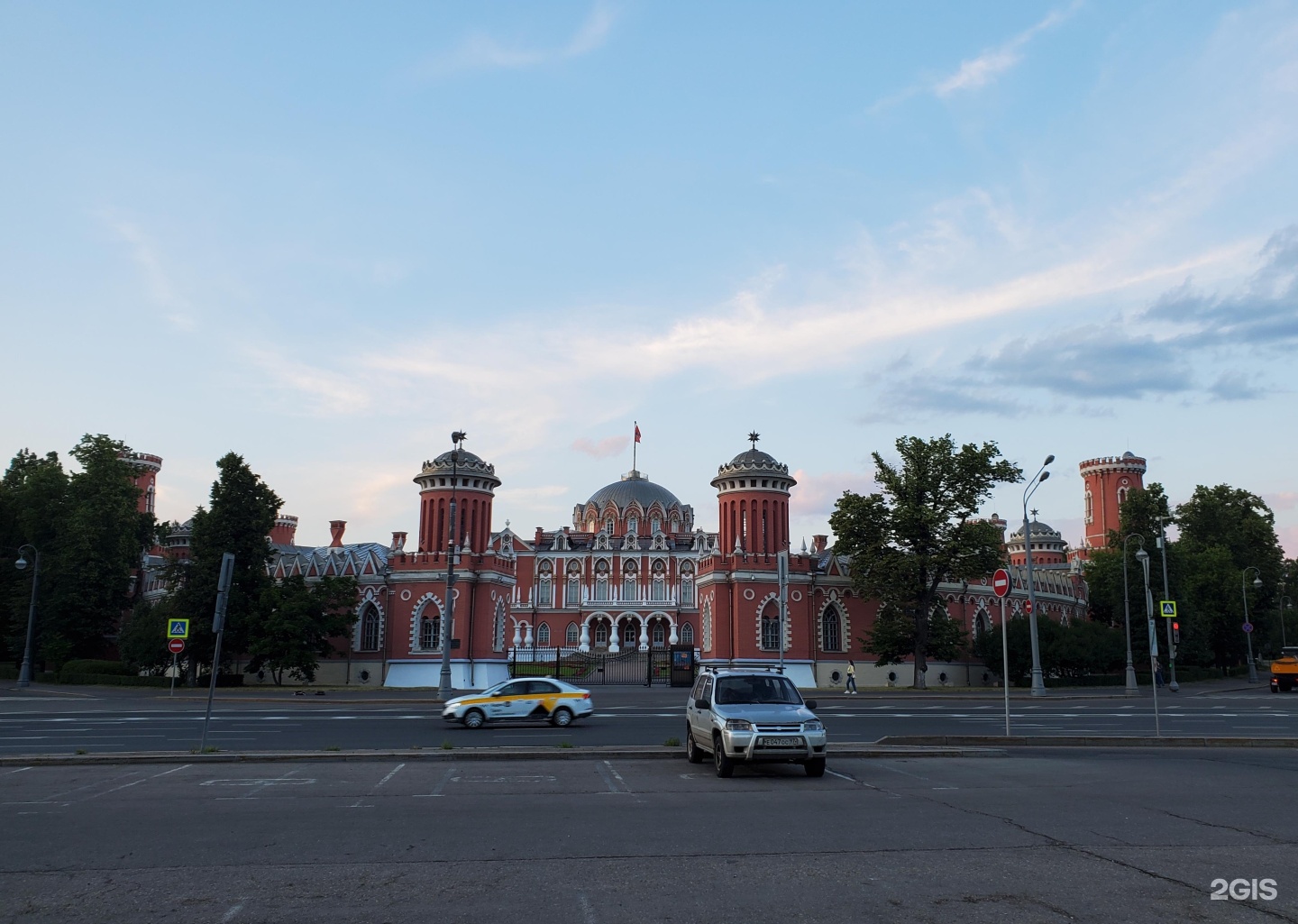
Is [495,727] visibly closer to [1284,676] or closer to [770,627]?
[770,627]

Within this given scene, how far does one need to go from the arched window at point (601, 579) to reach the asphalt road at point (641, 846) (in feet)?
263

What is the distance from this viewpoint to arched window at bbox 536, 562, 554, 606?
96000 millimetres

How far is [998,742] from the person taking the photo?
2111 centimetres

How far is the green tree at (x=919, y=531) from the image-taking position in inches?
2014

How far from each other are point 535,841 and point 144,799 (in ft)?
20.9

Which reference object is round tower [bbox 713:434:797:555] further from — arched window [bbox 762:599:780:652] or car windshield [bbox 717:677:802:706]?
car windshield [bbox 717:677:802:706]

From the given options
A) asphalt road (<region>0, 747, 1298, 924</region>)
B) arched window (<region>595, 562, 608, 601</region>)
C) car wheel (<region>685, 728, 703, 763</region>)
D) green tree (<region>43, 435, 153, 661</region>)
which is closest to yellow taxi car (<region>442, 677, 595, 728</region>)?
car wheel (<region>685, 728, 703, 763</region>)

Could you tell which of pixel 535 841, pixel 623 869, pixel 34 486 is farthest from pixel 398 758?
pixel 34 486

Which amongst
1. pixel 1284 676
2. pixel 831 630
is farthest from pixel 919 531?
pixel 1284 676

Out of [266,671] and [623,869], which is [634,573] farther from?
[623,869]

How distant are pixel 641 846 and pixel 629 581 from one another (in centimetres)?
8688

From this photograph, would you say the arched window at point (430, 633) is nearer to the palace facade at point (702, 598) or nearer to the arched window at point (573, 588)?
the palace facade at point (702, 598)

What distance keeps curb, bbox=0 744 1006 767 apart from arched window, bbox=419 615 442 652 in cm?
3655

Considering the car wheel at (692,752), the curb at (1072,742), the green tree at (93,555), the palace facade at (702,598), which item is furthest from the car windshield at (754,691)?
the green tree at (93,555)
